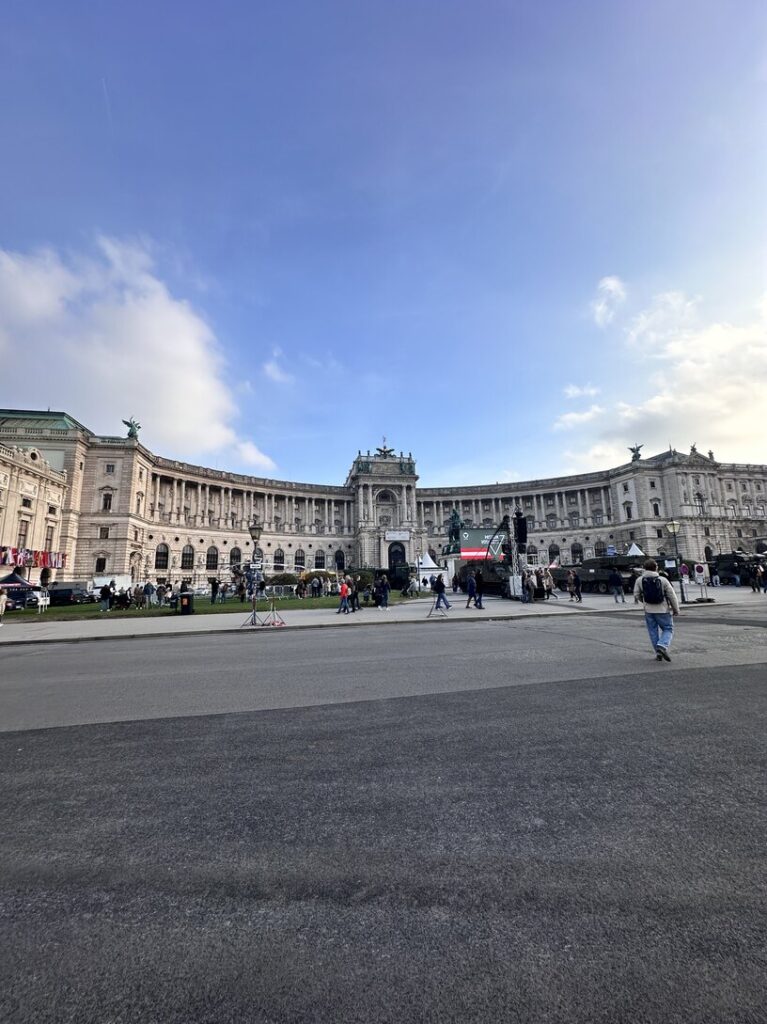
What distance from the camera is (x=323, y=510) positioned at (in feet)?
281

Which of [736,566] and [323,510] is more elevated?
[323,510]

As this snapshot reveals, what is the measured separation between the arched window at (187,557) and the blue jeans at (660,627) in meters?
68.3

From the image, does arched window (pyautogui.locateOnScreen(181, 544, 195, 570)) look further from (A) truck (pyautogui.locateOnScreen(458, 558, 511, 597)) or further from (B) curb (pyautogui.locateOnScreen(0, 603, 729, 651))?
(B) curb (pyautogui.locateOnScreen(0, 603, 729, 651))

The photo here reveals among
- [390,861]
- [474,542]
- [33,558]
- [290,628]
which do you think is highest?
[474,542]

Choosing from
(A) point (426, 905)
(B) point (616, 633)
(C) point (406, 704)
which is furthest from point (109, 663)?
(B) point (616, 633)

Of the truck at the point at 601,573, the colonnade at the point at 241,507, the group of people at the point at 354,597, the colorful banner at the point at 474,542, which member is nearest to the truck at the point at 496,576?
the truck at the point at 601,573

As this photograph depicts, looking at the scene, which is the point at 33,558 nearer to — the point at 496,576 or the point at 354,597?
the point at 354,597

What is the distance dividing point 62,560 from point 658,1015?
61709 millimetres

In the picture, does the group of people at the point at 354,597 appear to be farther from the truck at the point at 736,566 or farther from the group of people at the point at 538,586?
the truck at the point at 736,566

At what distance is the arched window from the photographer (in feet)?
222

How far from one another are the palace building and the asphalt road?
54962 millimetres

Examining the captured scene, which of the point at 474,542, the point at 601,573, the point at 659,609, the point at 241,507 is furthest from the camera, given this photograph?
the point at 241,507

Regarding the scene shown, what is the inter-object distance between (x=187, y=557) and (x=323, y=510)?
1013 inches

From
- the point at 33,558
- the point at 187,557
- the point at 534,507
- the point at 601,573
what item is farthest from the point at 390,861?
the point at 534,507
